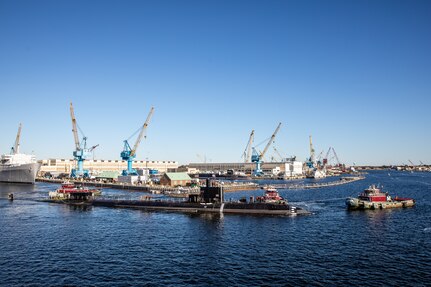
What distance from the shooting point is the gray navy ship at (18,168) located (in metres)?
146

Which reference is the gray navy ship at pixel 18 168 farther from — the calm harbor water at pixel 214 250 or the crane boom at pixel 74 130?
the calm harbor water at pixel 214 250

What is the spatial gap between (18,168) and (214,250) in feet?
437

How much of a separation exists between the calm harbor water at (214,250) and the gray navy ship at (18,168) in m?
85.6

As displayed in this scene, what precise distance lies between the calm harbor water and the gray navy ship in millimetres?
85594

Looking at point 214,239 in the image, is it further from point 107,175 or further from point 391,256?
point 107,175

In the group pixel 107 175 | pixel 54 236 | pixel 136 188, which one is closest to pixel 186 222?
pixel 54 236

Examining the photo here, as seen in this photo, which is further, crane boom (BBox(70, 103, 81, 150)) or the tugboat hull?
crane boom (BBox(70, 103, 81, 150))

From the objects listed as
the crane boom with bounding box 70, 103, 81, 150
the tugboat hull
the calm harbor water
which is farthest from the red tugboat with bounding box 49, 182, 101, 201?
the crane boom with bounding box 70, 103, 81, 150

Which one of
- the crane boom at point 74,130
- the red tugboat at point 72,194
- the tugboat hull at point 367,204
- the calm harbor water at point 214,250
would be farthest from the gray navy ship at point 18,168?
the tugboat hull at point 367,204

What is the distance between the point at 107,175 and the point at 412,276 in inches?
6040

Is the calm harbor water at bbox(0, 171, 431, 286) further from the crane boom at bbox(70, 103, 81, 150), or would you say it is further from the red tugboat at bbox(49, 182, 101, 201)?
the crane boom at bbox(70, 103, 81, 150)

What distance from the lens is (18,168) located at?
488 ft

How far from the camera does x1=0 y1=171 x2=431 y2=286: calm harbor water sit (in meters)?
32.9

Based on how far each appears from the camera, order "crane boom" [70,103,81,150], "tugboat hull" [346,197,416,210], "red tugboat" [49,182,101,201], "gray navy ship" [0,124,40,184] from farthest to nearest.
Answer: "crane boom" [70,103,81,150] → "gray navy ship" [0,124,40,184] → "red tugboat" [49,182,101,201] → "tugboat hull" [346,197,416,210]
